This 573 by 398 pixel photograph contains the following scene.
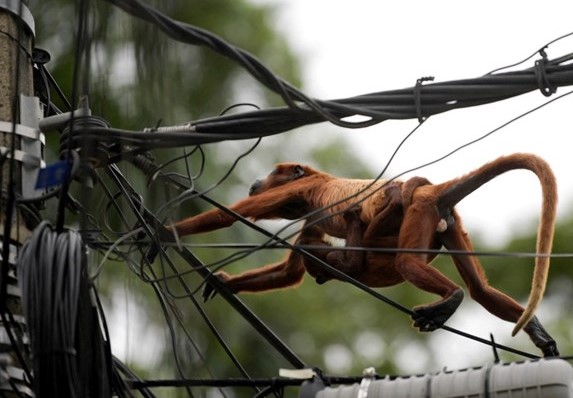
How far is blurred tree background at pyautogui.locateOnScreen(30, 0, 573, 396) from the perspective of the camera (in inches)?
257

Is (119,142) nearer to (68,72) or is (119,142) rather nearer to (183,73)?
(183,73)

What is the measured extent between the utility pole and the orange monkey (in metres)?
1.21

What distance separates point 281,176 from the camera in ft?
30.4

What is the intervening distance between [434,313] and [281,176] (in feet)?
5.96

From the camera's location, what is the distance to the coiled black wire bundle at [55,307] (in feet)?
20.4

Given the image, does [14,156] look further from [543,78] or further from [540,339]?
[540,339]

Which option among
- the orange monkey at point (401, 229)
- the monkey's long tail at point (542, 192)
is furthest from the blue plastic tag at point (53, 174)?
the monkey's long tail at point (542, 192)

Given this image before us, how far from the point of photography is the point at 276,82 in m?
6.70

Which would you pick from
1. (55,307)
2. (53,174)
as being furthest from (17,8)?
(55,307)

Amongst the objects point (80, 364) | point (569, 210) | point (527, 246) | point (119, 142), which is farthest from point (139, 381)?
point (569, 210)

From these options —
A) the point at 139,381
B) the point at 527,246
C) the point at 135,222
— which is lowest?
the point at 139,381

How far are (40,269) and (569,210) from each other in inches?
843

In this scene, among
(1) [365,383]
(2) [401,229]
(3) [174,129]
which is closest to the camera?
(1) [365,383]

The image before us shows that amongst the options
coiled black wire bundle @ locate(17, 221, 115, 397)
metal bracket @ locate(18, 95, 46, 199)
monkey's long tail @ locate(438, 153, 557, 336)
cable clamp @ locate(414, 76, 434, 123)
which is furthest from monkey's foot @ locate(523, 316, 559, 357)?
metal bracket @ locate(18, 95, 46, 199)
